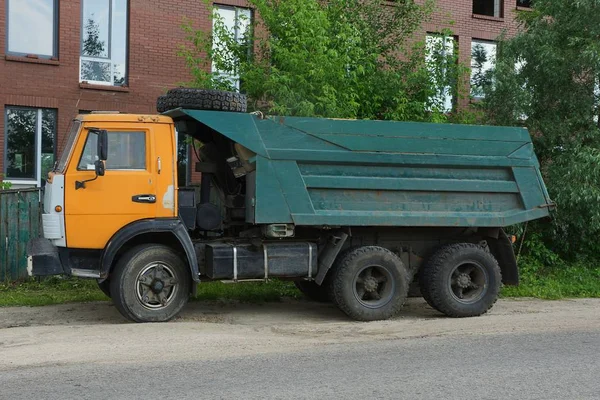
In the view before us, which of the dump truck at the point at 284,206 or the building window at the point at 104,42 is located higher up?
the building window at the point at 104,42

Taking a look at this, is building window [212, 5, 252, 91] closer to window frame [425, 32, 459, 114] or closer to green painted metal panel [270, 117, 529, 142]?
window frame [425, 32, 459, 114]

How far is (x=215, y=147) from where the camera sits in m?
10.3

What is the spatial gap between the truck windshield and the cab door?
109mm

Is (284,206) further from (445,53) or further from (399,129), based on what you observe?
(445,53)

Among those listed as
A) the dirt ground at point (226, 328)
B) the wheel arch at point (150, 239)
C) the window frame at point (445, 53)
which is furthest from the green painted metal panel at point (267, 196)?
the window frame at point (445, 53)

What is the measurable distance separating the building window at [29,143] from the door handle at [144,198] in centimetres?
777

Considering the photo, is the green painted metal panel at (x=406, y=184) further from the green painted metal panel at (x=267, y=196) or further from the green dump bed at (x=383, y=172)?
the green painted metal panel at (x=267, y=196)

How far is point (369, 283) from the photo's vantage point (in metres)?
10.1

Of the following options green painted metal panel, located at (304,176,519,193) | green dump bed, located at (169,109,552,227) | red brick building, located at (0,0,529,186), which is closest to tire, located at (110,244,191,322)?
green dump bed, located at (169,109,552,227)

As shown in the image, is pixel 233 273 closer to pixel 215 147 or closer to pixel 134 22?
pixel 215 147

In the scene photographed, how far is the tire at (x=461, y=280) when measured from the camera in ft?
34.2

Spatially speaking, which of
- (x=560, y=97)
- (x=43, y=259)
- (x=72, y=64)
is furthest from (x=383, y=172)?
(x=72, y=64)

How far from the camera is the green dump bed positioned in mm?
9641

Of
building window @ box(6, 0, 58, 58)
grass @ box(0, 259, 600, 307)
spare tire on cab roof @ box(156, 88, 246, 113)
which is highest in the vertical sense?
building window @ box(6, 0, 58, 58)
